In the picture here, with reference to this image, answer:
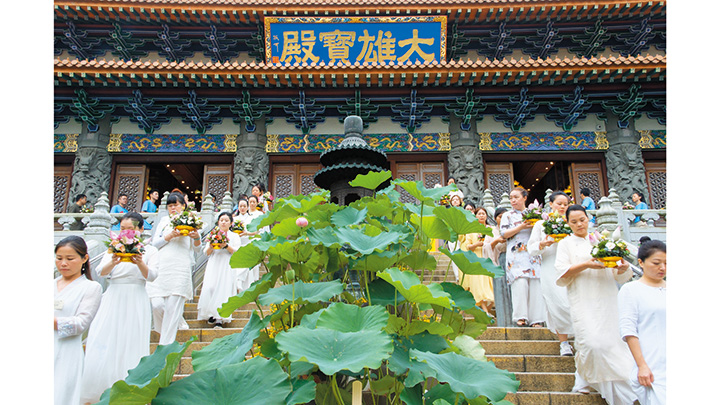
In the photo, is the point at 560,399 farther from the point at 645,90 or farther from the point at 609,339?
the point at 645,90

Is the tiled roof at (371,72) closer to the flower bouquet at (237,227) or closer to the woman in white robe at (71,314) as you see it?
the flower bouquet at (237,227)

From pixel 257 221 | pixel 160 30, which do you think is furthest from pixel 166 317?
pixel 160 30

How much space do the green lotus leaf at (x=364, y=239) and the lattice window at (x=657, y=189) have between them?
990 centimetres

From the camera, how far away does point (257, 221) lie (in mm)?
1961

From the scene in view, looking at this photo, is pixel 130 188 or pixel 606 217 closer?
pixel 606 217

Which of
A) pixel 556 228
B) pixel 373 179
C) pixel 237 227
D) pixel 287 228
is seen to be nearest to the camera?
pixel 287 228

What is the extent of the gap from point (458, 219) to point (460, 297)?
0.95ft

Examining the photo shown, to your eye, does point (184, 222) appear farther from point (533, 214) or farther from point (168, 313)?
point (533, 214)

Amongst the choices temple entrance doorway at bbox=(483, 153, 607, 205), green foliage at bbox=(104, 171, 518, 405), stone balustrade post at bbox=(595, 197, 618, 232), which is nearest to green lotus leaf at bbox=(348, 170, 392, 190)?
green foliage at bbox=(104, 171, 518, 405)

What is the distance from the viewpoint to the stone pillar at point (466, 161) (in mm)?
9156

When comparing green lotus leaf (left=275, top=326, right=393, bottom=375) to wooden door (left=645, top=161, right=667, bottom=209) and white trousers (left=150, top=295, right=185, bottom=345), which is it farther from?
wooden door (left=645, top=161, right=667, bottom=209)

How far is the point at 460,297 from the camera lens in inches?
62.9

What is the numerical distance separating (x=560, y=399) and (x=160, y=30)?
10880 mm

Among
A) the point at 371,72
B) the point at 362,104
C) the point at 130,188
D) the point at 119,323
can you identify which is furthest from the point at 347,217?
the point at 130,188
